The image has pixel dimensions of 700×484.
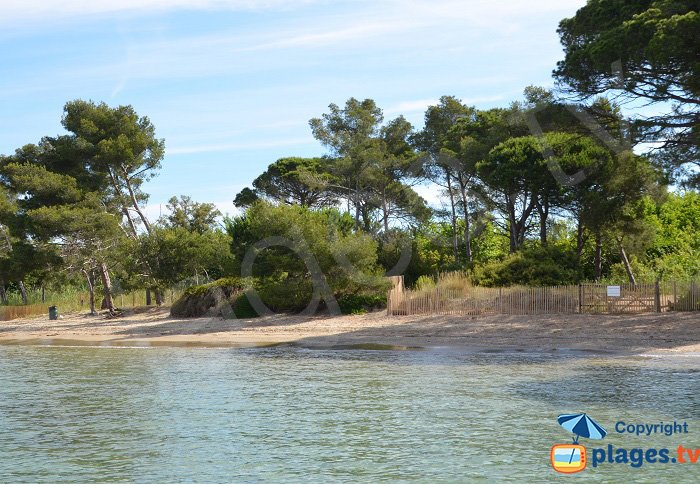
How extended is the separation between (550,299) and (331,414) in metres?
15.1

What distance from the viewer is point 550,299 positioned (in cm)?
2808

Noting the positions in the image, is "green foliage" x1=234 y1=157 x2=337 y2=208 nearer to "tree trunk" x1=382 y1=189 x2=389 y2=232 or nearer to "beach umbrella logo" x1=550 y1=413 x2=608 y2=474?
"tree trunk" x1=382 y1=189 x2=389 y2=232

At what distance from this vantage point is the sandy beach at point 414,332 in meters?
24.0

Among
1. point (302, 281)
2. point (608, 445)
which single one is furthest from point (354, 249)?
point (608, 445)

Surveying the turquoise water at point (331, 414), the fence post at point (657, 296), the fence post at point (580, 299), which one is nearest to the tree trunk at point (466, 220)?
the fence post at point (580, 299)

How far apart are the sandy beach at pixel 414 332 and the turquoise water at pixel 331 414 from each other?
2.40 m

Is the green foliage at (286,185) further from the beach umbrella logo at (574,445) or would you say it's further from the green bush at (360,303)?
the beach umbrella logo at (574,445)

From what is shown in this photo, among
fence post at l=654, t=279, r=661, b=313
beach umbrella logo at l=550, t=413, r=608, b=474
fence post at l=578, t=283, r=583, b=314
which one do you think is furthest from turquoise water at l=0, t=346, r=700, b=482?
fence post at l=654, t=279, r=661, b=313

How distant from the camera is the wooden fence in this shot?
26.8 m

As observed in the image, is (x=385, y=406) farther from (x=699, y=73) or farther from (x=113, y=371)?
(x=699, y=73)

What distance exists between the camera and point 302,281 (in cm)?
3222

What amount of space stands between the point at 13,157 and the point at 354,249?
71.7 ft

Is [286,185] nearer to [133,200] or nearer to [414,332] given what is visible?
[133,200]

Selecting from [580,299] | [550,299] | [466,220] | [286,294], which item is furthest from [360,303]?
[466,220]
